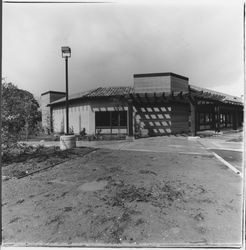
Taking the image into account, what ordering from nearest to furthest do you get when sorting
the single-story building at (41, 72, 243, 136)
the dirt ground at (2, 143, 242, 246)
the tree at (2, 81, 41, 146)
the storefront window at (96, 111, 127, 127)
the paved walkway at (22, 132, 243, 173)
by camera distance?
1. the dirt ground at (2, 143, 242, 246)
2. the tree at (2, 81, 41, 146)
3. the paved walkway at (22, 132, 243, 173)
4. the single-story building at (41, 72, 243, 136)
5. the storefront window at (96, 111, 127, 127)

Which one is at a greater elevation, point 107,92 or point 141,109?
point 107,92

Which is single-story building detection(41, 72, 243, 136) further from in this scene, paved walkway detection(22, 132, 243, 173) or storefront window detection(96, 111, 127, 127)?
paved walkway detection(22, 132, 243, 173)

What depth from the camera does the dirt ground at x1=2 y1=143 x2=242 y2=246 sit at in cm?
310

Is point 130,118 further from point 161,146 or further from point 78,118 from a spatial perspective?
point 78,118

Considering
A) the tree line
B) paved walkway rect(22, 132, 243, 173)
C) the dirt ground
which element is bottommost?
the dirt ground

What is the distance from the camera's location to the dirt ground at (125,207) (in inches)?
122

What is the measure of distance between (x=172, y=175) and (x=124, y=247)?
Result: 3.53 metres

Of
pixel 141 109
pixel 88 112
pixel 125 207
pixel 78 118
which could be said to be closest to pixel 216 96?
pixel 141 109

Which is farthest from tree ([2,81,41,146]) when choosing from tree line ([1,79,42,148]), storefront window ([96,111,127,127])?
storefront window ([96,111,127,127])

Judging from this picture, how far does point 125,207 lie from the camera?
13.2ft

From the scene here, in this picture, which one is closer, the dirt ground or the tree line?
the dirt ground

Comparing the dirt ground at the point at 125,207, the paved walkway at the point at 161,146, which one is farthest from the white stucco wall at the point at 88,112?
the dirt ground at the point at 125,207

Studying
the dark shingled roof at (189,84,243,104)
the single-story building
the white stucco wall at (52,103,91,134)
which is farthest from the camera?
the white stucco wall at (52,103,91,134)

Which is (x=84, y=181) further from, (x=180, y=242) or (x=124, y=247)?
(x=180, y=242)
